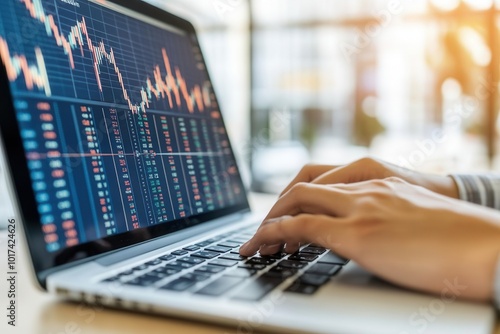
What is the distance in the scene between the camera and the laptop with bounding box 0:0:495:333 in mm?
448

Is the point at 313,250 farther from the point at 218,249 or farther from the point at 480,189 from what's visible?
the point at 480,189

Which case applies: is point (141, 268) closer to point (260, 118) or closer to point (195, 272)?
point (195, 272)

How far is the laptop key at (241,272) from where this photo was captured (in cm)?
53

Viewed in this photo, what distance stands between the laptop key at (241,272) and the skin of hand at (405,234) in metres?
0.06

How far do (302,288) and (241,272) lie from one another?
85mm

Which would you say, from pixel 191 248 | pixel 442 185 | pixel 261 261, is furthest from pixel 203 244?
pixel 442 185

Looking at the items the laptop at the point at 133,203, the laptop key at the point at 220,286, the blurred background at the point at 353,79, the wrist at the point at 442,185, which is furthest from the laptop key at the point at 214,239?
the blurred background at the point at 353,79

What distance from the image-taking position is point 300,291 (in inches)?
18.9

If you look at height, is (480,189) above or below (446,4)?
below

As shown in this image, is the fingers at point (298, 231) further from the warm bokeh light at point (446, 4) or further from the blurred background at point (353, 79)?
the warm bokeh light at point (446, 4)

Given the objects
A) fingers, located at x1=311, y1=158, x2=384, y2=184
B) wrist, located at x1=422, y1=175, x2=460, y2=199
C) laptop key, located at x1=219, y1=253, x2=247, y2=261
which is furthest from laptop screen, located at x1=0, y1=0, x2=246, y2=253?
wrist, located at x1=422, y1=175, x2=460, y2=199

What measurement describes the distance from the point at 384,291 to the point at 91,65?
48cm

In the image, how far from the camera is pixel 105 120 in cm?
67

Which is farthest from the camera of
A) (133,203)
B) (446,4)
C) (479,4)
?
(446,4)
